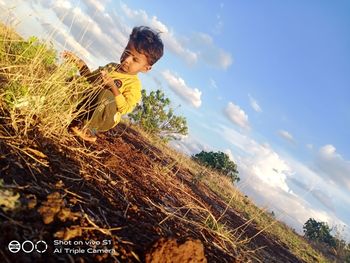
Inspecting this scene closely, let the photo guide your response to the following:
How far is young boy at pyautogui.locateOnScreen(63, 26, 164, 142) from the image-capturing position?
349cm

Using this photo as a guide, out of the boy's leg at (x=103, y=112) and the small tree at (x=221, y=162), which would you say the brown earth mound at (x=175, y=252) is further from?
the small tree at (x=221, y=162)

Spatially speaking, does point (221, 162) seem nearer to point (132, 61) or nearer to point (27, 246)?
point (132, 61)

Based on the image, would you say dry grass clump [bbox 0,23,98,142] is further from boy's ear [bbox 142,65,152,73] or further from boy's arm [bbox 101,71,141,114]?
boy's ear [bbox 142,65,152,73]

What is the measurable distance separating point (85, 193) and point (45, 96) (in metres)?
1.01

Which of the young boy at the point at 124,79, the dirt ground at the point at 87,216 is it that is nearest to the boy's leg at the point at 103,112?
the young boy at the point at 124,79

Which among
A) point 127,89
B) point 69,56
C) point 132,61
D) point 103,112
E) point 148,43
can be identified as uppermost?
point 148,43

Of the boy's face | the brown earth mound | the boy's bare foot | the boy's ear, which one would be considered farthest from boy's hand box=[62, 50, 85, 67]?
the brown earth mound

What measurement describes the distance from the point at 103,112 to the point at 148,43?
0.86m

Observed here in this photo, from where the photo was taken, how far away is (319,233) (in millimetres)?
15172

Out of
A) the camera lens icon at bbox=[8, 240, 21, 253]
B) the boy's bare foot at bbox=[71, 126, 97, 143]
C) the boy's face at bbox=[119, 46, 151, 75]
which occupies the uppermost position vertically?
the boy's face at bbox=[119, 46, 151, 75]

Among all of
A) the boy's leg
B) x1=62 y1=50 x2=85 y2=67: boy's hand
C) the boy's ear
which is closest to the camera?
x1=62 y1=50 x2=85 y2=67: boy's hand

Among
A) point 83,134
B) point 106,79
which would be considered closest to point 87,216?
point 83,134

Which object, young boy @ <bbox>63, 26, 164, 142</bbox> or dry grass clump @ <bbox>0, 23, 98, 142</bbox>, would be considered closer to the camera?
dry grass clump @ <bbox>0, 23, 98, 142</bbox>

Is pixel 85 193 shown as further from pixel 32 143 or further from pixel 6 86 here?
pixel 6 86
